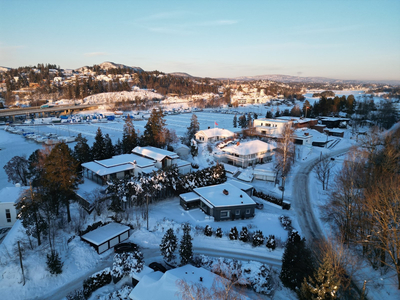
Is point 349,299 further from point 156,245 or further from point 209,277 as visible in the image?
point 156,245

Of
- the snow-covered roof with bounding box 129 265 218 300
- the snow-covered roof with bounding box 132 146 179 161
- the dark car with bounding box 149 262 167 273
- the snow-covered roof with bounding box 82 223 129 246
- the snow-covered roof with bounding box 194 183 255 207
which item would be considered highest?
the snow-covered roof with bounding box 132 146 179 161

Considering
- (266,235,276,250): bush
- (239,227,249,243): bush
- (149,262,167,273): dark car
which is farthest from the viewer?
(239,227,249,243): bush

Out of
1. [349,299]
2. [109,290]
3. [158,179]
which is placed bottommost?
[109,290]

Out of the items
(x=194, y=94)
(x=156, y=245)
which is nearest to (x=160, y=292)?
(x=156, y=245)

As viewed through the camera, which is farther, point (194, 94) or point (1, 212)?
point (194, 94)

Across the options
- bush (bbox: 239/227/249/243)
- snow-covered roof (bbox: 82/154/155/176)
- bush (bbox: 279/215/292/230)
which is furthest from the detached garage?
bush (bbox: 279/215/292/230)

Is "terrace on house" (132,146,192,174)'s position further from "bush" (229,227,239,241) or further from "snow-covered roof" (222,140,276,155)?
"bush" (229,227,239,241)
